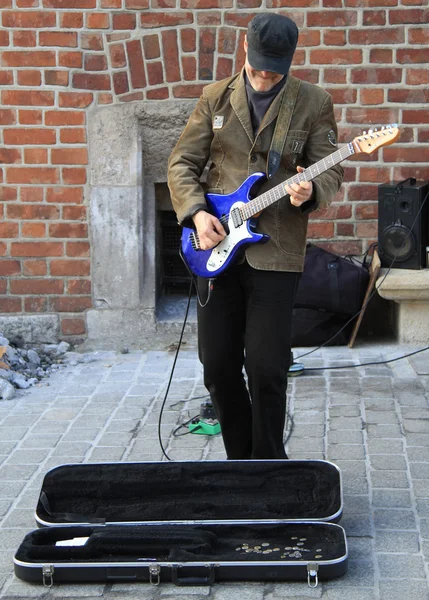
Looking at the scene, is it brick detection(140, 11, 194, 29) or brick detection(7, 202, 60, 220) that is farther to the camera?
brick detection(7, 202, 60, 220)

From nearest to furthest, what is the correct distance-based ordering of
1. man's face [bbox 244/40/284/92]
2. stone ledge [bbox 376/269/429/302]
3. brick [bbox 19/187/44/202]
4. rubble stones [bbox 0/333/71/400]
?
man's face [bbox 244/40/284/92] < rubble stones [bbox 0/333/71/400] < stone ledge [bbox 376/269/429/302] < brick [bbox 19/187/44/202]

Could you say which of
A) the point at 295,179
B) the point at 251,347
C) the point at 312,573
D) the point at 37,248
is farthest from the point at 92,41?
the point at 312,573

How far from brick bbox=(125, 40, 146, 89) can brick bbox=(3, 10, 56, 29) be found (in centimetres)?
52

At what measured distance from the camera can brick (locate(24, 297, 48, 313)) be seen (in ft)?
23.0

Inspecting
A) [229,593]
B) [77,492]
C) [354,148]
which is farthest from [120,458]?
[354,148]

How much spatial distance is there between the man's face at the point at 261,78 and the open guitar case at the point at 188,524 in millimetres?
1470

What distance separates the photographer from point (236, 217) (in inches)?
161

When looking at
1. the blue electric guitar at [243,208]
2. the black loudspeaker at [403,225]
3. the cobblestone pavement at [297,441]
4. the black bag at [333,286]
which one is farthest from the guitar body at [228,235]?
the black loudspeaker at [403,225]

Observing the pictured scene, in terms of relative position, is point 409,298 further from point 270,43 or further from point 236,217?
point 270,43

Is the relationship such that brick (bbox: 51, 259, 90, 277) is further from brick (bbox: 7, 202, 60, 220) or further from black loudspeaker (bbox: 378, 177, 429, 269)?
black loudspeaker (bbox: 378, 177, 429, 269)

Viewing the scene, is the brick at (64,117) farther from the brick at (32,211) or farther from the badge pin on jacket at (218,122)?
the badge pin on jacket at (218,122)

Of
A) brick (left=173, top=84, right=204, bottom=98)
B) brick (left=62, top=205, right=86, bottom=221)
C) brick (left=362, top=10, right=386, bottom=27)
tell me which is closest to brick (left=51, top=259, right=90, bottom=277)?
brick (left=62, top=205, right=86, bottom=221)

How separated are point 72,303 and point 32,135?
114 centimetres

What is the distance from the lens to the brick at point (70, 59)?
6738 millimetres
